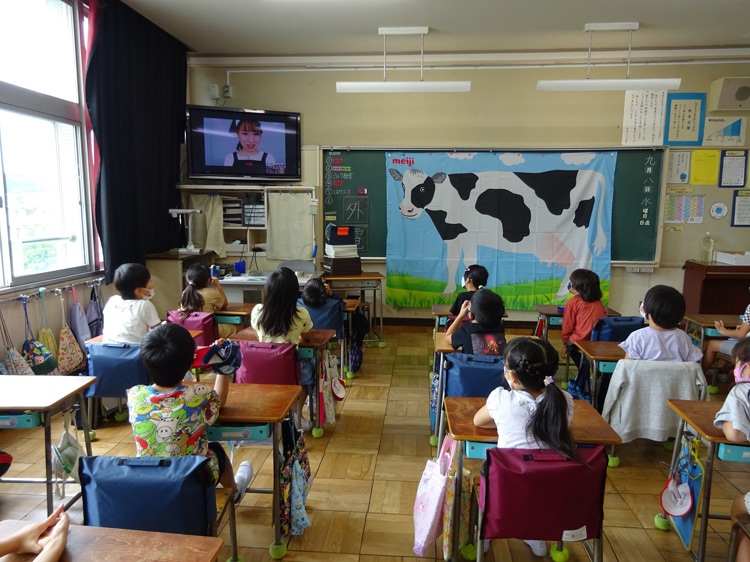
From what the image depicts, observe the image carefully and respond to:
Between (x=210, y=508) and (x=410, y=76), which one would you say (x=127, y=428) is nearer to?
(x=210, y=508)

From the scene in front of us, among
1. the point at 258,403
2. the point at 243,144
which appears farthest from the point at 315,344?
the point at 243,144

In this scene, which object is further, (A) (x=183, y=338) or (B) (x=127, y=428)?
(B) (x=127, y=428)

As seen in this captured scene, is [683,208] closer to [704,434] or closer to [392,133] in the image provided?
[392,133]

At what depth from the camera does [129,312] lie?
2.90m

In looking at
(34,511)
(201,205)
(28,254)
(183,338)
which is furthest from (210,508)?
(201,205)

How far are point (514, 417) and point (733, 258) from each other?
15.3ft

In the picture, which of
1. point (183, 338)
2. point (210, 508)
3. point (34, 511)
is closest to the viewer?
point (210, 508)

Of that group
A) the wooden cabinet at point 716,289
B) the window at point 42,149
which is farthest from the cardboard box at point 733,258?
the window at point 42,149

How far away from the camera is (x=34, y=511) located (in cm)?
233

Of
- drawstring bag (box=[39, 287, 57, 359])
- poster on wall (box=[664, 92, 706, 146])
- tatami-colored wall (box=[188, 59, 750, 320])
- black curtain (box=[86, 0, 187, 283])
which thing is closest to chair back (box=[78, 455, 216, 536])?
drawstring bag (box=[39, 287, 57, 359])

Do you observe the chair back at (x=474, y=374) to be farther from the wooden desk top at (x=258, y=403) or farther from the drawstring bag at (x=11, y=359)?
the drawstring bag at (x=11, y=359)

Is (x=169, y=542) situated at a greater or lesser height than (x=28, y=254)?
lesser

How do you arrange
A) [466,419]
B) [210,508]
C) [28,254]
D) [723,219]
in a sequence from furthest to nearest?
[723,219], [28,254], [466,419], [210,508]

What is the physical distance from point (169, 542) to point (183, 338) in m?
0.74
